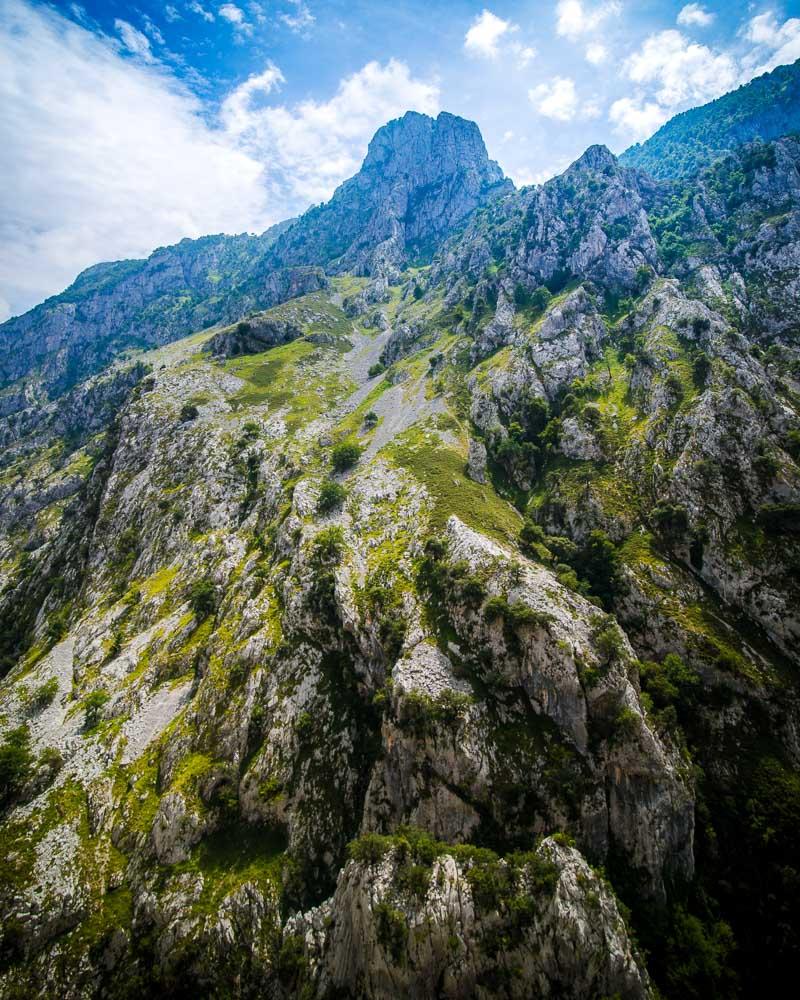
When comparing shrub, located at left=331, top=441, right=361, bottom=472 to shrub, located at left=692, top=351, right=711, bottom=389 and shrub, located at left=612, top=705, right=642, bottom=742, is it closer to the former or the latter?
shrub, located at left=692, top=351, right=711, bottom=389

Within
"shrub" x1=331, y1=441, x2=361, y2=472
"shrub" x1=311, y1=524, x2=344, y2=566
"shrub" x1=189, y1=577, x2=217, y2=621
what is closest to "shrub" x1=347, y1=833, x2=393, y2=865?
"shrub" x1=311, y1=524, x2=344, y2=566

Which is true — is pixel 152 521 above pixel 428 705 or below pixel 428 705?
above

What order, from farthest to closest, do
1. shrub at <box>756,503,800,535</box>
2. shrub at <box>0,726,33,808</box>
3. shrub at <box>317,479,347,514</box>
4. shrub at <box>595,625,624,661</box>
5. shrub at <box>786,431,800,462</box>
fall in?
shrub at <box>317,479,347,514</box> < shrub at <box>786,431,800,462</box> < shrub at <box>756,503,800,535</box> < shrub at <box>0,726,33,808</box> < shrub at <box>595,625,624,661</box>

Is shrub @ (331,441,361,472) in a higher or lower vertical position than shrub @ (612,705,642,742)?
higher

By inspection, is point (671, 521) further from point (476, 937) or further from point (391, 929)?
point (391, 929)

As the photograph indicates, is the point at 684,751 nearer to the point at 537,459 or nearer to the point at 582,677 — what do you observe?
the point at 582,677

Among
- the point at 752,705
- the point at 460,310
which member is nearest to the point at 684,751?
the point at 752,705
